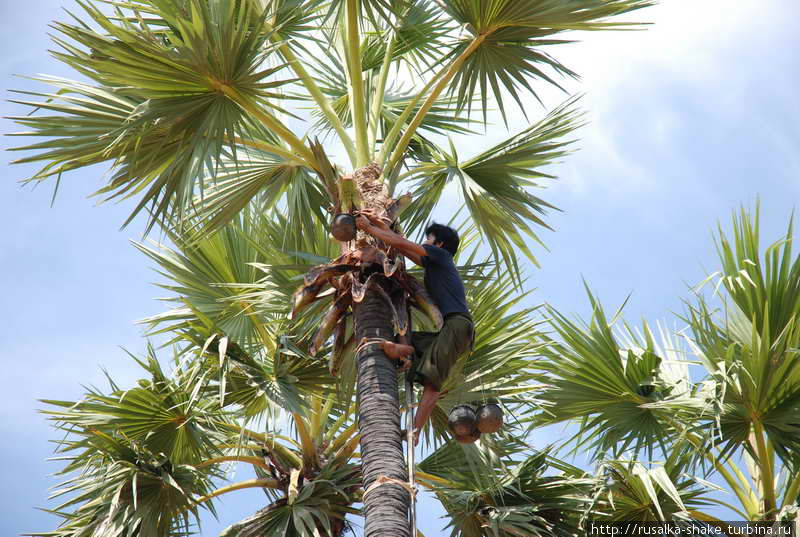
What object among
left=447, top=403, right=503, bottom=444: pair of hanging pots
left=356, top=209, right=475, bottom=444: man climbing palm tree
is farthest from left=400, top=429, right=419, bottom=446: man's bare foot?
left=447, top=403, right=503, bottom=444: pair of hanging pots

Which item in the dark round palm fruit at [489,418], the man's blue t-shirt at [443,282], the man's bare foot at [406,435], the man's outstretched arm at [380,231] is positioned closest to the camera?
the dark round palm fruit at [489,418]

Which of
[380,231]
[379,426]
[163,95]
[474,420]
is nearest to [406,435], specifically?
[379,426]

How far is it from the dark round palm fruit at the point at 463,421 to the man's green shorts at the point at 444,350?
1.33 ft

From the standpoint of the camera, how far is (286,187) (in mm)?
8594

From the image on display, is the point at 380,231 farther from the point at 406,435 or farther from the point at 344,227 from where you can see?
the point at 406,435

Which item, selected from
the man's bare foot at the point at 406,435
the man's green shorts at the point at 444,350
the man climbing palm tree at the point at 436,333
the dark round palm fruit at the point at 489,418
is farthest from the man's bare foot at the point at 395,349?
the dark round palm fruit at the point at 489,418

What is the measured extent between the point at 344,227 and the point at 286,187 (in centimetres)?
248

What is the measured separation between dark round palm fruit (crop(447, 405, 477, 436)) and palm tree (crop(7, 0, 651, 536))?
410mm

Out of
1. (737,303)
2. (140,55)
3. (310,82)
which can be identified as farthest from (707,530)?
(140,55)

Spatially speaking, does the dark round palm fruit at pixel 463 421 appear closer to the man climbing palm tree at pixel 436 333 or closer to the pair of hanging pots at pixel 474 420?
the pair of hanging pots at pixel 474 420

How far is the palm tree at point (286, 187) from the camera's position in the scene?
649cm

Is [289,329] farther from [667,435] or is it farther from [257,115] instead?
[667,435]

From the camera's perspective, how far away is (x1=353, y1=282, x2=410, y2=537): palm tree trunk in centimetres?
554

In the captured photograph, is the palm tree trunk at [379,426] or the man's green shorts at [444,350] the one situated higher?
the man's green shorts at [444,350]
